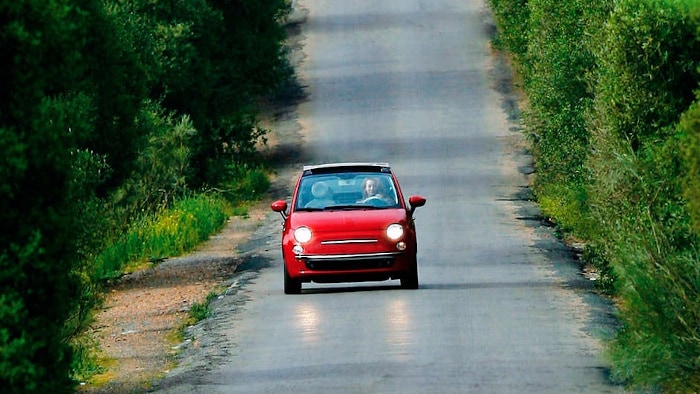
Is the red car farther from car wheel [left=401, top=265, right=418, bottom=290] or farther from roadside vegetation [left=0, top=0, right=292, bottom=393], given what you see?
roadside vegetation [left=0, top=0, right=292, bottom=393]

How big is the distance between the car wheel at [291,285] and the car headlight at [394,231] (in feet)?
5.33

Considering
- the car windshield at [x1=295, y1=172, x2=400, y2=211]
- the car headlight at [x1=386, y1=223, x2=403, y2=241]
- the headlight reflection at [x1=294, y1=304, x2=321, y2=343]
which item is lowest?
the headlight reflection at [x1=294, y1=304, x2=321, y2=343]

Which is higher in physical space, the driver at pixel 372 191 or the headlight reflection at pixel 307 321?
the driver at pixel 372 191

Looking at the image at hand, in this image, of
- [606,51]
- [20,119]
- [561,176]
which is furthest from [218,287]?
[20,119]

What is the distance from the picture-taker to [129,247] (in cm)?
3644

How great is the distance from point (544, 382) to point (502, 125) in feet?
127

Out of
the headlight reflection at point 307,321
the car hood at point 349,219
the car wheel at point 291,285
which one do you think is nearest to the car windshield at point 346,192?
the car hood at point 349,219

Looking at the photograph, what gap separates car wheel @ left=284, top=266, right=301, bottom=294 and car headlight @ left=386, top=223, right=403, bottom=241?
5.33 ft

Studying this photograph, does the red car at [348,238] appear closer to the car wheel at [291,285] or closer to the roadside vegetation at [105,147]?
the car wheel at [291,285]

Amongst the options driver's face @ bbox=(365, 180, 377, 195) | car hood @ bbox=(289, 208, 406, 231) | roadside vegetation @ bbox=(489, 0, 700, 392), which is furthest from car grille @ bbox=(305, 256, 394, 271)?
roadside vegetation @ bbox=(489, 0, 700, 392)

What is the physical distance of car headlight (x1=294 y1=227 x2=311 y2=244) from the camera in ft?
79.9

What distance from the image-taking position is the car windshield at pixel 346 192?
2531cm

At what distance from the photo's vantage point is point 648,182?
67.8ft

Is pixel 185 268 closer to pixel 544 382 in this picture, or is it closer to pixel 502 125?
pixel 544 382
